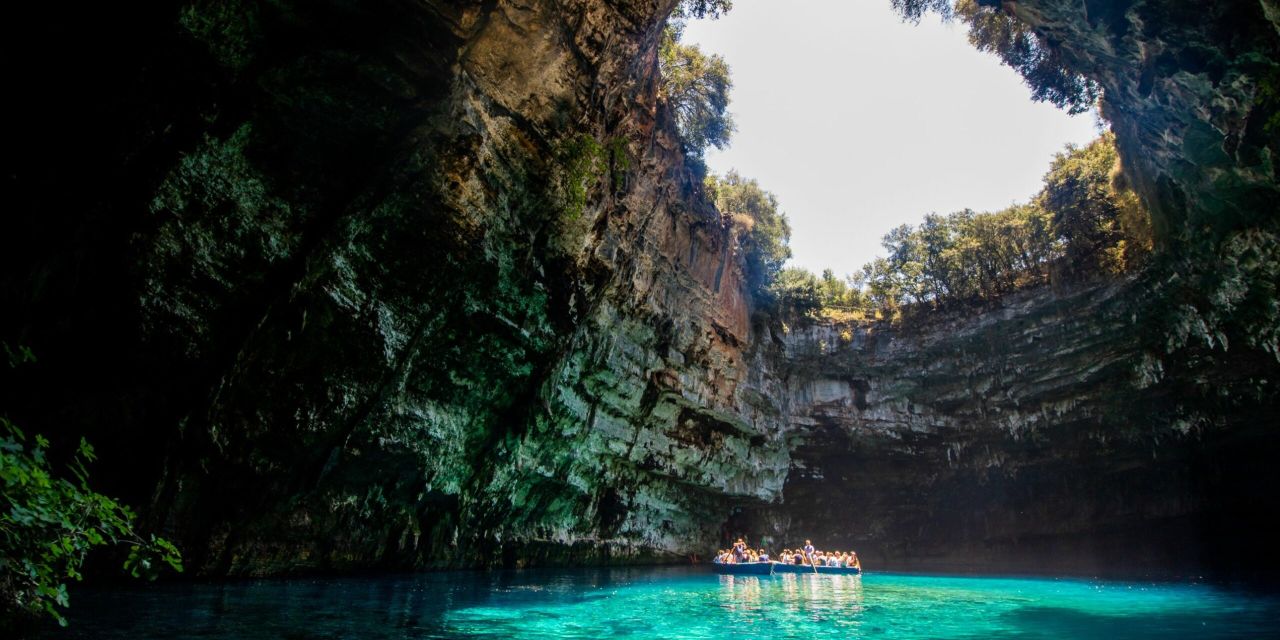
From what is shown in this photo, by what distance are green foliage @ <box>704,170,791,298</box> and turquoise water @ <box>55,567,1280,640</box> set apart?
14.3 metres

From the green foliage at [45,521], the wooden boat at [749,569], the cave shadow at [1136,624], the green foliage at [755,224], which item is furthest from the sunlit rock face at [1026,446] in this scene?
the green foliage at [45,521]

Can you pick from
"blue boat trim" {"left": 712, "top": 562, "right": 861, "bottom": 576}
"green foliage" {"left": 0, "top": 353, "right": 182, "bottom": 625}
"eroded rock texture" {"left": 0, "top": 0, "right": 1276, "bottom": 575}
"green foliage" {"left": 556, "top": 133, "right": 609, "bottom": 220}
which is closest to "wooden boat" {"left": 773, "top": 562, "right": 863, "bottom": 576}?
"blue boat trim" {"left": 712, "top": 562, "right": 861, "bottom": 576}

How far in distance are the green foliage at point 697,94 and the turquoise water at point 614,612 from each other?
50.8 feet

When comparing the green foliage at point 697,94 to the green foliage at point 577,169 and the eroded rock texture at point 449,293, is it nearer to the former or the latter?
the eroded rock texture at point 449,293

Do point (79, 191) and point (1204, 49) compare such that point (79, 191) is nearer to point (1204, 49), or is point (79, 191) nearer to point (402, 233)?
point (402, 233)

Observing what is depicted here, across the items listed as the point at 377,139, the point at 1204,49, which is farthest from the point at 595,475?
the point at 1204,49

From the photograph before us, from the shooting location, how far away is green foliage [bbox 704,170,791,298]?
2558cm

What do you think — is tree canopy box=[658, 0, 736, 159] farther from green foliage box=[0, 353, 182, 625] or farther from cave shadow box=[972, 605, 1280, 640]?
green foliage box=[0, 353, 182, 625]

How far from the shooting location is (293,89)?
9711 mm

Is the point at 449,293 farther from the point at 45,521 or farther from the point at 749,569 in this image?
the point at 749,569

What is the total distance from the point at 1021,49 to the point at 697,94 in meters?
10.8

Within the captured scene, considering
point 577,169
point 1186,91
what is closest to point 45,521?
point 577,169

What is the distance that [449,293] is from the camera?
12.2 meters

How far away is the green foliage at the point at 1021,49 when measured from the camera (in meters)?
17.0
